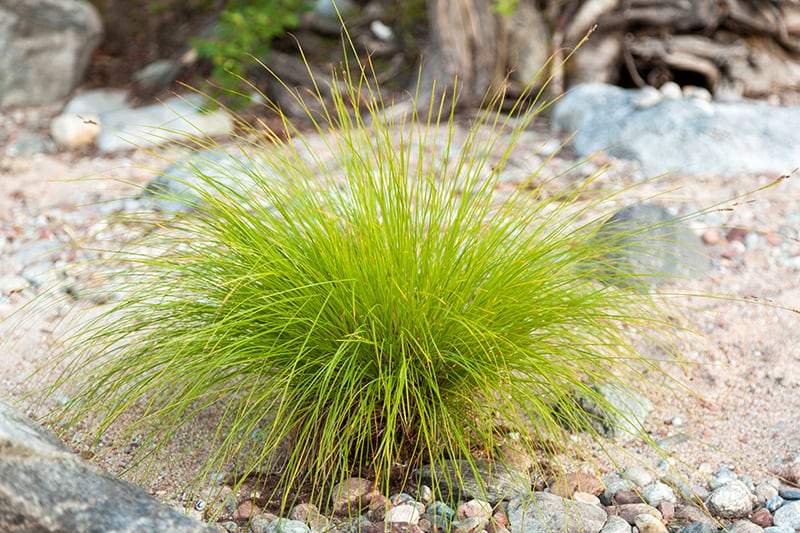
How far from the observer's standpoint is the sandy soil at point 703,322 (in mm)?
2902

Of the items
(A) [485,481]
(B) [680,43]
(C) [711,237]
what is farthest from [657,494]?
(B) [680,43]

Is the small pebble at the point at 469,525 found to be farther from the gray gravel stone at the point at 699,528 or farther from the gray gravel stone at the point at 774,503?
the gray gravel stone at the point at 774,503

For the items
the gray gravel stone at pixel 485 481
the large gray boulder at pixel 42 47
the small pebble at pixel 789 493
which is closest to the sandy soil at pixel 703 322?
the small pebble at pixel 789 493

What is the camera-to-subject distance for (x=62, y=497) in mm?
2020

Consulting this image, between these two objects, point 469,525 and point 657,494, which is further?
point 657,494

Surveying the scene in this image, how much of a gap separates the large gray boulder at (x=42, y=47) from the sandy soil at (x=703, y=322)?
192 cm

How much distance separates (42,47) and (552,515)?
6.36 metres

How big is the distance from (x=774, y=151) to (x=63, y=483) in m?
4.57

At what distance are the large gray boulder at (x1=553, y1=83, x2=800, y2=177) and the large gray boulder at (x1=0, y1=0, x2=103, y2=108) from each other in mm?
4201

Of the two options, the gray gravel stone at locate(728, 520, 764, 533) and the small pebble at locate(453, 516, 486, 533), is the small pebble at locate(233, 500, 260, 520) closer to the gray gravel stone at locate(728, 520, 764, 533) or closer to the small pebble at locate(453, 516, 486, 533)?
the small pebble at locate(453, 516, 486, 533)

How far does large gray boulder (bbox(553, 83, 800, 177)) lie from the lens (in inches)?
208

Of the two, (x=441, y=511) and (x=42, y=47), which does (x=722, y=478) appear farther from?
(x=42, y=47)

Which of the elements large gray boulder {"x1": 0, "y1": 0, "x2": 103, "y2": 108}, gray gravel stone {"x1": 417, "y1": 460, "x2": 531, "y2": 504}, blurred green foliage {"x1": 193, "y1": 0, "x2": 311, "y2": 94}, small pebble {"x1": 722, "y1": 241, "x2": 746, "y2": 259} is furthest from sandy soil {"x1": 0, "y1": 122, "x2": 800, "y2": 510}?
large gray boulder {"x1": 0, "y1": 0, "x2": 103, "y2": 108}

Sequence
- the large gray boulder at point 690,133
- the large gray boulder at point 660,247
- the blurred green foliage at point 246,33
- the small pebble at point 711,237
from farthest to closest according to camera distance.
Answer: the blurred green foliage at point 246,33, the large gray boulder at point 690,133, the small pebble at point 711,237, the large gray boulder at point 660,247
